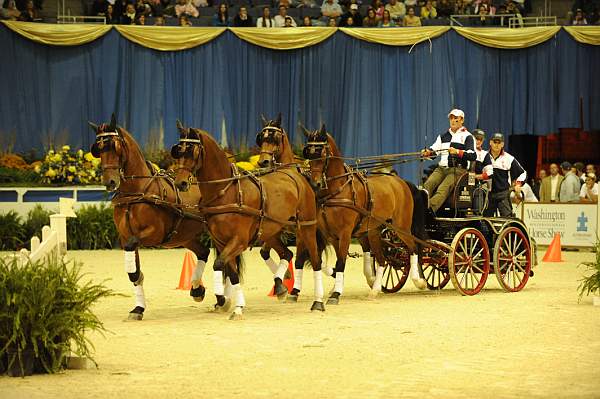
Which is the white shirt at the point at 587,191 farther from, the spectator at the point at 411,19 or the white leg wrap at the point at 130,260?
the white leg wrap at the point at 130,260

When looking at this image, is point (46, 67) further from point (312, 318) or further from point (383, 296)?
point (312, 318)

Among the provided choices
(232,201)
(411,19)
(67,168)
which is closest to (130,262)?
(232,201)

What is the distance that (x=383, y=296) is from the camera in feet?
42.9

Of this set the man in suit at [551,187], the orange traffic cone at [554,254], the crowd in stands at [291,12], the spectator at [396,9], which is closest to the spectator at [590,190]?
the man in suit at [551,187]

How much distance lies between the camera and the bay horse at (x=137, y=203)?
10.7 m

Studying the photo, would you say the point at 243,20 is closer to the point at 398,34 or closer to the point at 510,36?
the point at 398,34

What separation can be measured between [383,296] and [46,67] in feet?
39.2

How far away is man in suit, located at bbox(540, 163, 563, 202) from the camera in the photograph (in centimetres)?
2195

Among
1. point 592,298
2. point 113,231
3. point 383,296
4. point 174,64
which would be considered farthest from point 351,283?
point 174,64

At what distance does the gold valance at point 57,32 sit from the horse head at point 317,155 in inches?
458

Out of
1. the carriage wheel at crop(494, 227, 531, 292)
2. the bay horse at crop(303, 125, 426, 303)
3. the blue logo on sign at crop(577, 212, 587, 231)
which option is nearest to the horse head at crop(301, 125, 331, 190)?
the bay horse at crop(303, 125, 426, 303)

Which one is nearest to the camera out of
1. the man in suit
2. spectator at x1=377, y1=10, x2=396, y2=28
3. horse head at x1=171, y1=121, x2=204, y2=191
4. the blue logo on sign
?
horse head at x1=171, y1=121, x2=204, y2=191

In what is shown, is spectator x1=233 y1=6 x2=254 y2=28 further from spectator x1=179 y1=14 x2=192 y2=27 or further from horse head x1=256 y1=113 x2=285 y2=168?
horse head x1=256 y1=113 x2=285 y2=168

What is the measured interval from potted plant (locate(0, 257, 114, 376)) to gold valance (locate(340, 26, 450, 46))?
50.9ft
